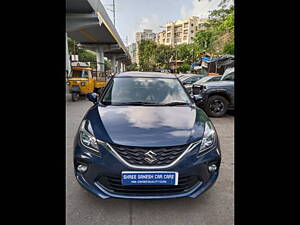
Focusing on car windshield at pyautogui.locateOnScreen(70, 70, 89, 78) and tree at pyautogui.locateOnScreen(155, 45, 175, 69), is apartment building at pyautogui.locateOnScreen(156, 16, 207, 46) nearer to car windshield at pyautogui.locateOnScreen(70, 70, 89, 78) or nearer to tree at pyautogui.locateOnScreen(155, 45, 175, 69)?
tree at pyautogui.locateOnScreen(155, 45, 175, 69)

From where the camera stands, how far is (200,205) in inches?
85.8

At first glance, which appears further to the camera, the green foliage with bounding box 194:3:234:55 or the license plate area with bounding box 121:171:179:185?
the green foliage with bounding box 194:3:234:55

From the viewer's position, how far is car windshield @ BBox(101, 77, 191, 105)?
2936 millimetres

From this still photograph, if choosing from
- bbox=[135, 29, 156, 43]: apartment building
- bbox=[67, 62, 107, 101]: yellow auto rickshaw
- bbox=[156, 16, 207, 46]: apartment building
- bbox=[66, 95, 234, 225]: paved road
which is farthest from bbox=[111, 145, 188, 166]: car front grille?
bbox=[135, 29, 156, 43]: apartment building

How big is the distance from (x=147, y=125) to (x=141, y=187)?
63 cm

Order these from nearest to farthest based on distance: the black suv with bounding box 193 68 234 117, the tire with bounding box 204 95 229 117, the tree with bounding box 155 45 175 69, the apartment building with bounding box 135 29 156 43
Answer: the black suv with bounding box 193 68 234 117
the tire with bounding box 204 95 229 117
the tree with bounding box 155 45 175 69
the apartment building with bounding box 135 29 156 43

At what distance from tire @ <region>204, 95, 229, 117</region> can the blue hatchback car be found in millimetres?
4213

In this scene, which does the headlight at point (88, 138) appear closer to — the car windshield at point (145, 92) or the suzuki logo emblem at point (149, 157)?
the suzuki logo emblem at point (149, 157)

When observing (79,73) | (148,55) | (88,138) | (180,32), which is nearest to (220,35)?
(79,73)

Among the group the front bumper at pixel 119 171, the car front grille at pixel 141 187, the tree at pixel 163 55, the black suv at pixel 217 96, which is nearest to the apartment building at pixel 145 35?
the tree at pixel 163 55

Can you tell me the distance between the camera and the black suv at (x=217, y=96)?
620 centimetres
